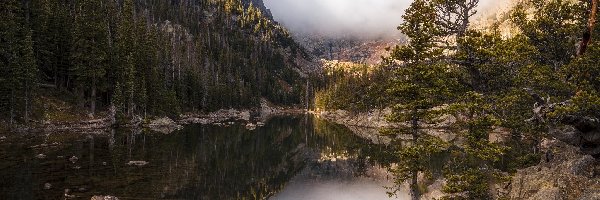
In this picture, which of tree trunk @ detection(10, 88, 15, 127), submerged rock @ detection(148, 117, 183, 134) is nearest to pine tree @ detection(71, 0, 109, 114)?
submerged rock @ detection(148, 117, 183, 134)

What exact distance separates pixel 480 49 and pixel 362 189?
29.4m

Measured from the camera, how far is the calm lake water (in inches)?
1377

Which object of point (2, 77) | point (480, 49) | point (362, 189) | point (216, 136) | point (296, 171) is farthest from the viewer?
point (216, 136)

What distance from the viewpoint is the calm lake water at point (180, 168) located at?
35.0 metres

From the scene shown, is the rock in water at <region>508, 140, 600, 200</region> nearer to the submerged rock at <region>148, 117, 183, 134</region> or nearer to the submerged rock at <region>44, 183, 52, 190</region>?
the submerged rock at <region>44, 183, 52, 190</region>

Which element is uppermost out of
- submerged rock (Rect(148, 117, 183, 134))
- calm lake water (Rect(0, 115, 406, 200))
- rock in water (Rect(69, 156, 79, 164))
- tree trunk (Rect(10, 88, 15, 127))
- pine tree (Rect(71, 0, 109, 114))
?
pine tree (Rect(71, 0, 109, 114))

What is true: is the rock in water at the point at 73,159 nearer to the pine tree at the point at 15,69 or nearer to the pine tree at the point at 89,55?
the pine tree at the point at 15,69

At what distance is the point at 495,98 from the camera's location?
22781 mm

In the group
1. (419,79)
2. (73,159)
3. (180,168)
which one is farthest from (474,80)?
(73,159)

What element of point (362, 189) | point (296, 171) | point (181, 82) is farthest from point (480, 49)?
point (181, 82)

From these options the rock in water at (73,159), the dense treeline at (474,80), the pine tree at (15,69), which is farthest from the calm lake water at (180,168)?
the dense treeline at (474,80)

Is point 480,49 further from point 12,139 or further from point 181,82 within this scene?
point 181,82

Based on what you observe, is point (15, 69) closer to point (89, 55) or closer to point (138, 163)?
point (89, 55)

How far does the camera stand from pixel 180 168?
156 feet
